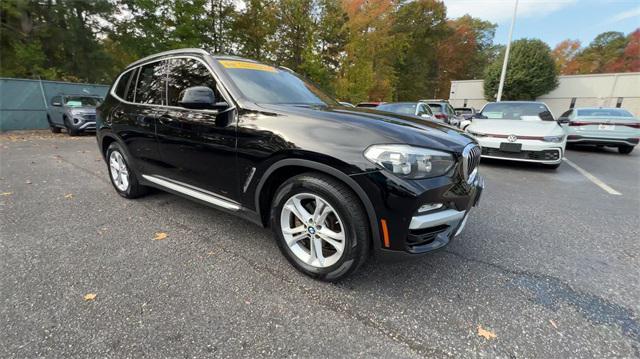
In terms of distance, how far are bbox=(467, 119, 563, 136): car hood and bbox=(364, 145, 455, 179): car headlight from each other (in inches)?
208

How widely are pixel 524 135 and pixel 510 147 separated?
0.33m

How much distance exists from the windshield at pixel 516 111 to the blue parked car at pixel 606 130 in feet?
6.81

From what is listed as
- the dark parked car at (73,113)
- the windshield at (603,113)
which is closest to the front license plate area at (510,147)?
the windshield at (603,113)

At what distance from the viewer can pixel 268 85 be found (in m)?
2.78

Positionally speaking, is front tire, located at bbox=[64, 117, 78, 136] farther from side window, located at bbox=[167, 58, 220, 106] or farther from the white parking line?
the white parking line

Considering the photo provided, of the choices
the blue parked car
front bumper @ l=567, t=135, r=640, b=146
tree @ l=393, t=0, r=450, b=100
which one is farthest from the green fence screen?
tree @ l=393, t=0, r=450, b=100

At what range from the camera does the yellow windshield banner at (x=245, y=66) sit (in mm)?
2691

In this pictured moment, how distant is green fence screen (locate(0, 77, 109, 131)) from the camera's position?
1113 cm

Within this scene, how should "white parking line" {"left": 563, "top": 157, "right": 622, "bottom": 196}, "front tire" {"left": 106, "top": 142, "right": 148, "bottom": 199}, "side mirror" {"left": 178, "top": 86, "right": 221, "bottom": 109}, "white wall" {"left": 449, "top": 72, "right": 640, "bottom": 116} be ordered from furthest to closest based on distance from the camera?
1. "white wall" {"left": 449, "top": 72, "right": 640, "bottom": 116}
2. "white parking line" {"left": 563, "top": 157, "right": 622, "bottom": 196}
3. "front tire" {"left": 106, "top": 142, "right": 148, "bottom": 199}
4. "side mirror" {"left": 178, "top": 86, "right": 221, "bottom": 109}

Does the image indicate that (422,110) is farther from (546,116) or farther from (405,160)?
(405,160)

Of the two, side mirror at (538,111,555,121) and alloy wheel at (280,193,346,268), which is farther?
side mirror at (538,111,555,121)

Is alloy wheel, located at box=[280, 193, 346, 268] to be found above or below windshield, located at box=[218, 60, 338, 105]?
below

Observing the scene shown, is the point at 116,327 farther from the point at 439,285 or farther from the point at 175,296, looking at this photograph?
the point at 439,285

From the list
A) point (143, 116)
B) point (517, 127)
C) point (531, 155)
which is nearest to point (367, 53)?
point (517, 127)
